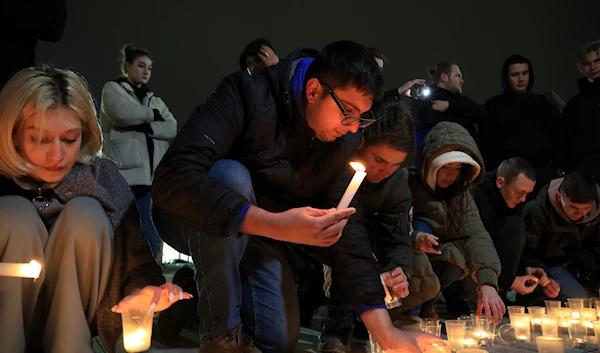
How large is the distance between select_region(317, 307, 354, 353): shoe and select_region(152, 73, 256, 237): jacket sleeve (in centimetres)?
97

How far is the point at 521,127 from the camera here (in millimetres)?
4234

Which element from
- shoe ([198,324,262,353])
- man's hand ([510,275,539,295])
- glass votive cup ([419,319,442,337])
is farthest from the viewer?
man's hand ([510,275,539,295])

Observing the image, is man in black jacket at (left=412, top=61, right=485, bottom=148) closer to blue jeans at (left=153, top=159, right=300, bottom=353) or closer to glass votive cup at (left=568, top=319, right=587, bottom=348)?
glass votive cup at (left=568, top=319, right=587, bottom=348)

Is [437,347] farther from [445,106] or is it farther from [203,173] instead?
[445,106]

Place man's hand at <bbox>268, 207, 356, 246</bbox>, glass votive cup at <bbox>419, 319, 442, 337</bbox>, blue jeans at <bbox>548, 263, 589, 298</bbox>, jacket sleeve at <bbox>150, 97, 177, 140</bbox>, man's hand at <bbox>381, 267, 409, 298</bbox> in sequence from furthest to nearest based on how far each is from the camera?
1. jacket sleeve at <bbox>150, 97, 177, 140</bbox>
2. blue jeans at <bbox>548, 263, 589, 298</bbox>
3. man's hand at <bbox>381, 267, 409, 298</bbox>
4. glass votive cup at <bbox>419, 319, 442, 337</bbox>
5. man's hand at <bbox>268, 207, 356, 246</bbox>

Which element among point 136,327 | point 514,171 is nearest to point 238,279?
point 136,327

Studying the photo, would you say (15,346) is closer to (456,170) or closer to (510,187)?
(456,170)

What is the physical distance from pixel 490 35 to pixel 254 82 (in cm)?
565

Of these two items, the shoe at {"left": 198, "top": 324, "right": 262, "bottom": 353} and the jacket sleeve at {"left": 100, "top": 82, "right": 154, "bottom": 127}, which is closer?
the shoe at {"left": 198, "top": 324, "right": 262, "bottom": 353}

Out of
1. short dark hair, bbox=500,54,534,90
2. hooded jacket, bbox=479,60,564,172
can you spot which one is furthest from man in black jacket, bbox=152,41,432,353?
short dark hair, bbox=500,54,534,90

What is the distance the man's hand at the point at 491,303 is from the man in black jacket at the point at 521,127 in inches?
74.4

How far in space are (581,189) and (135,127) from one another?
10.4 ft

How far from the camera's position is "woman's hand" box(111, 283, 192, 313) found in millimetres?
1586

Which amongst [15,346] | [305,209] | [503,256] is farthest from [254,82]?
[503,256]
